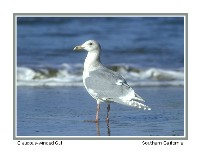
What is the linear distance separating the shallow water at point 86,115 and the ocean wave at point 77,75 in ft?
2.68

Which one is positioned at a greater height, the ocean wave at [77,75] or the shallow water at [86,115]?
the ocean wave at [77,75]

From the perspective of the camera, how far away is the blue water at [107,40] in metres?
15.2

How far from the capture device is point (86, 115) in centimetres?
976

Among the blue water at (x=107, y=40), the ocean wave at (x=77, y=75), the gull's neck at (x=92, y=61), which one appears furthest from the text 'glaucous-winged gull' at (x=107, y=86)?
the blue water at (x=107, y=40)

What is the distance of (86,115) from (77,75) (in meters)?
3.97

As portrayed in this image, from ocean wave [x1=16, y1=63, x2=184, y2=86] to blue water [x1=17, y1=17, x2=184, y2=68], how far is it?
0.46 meters

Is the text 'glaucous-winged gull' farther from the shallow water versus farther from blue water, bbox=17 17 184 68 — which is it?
blue water, bbox=17 17 184 68

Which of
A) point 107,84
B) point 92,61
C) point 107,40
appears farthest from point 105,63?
point 107,84

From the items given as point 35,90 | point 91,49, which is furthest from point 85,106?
point 35,90

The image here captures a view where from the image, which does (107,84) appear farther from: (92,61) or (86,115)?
(86,115)

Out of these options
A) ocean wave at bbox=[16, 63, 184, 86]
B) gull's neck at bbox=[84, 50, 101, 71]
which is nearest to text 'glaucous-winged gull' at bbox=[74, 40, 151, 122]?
gull's neck at bbox=[84, 50, 101, 71]

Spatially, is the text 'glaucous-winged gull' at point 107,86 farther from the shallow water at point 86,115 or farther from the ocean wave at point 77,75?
the ocean wave at point 77,75

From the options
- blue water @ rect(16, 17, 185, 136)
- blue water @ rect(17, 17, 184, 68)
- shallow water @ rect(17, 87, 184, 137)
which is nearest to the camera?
shallow water @ rect(17, 87, 184, 137)

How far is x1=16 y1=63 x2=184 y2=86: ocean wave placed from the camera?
12.9 metres
